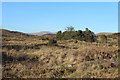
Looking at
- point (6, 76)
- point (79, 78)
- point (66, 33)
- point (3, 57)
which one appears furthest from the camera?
point (66, 33)

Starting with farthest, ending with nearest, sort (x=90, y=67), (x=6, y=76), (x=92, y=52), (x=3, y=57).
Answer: (x=92, y=52), (x=3, y=57), (x=90, y=67), (x=6, y=76)

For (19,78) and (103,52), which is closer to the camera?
(19,78)

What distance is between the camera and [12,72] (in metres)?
7.80

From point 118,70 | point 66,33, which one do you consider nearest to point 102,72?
point 118,70

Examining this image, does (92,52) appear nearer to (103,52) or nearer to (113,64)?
(103,52)

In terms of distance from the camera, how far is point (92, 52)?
1269 cm

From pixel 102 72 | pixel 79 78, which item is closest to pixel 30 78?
pixel 79 78

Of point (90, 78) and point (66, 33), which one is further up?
point (66, 33)

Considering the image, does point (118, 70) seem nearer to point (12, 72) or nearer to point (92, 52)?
point (12, 72)

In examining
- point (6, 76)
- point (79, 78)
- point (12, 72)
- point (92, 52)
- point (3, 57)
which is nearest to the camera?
point (79, 78)

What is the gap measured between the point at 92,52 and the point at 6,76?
23.1 ft

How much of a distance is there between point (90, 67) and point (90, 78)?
1760 millimetres

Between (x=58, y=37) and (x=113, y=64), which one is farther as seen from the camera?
(x=58, y=37)

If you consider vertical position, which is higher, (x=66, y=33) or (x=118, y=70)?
(x=66, y=33)
